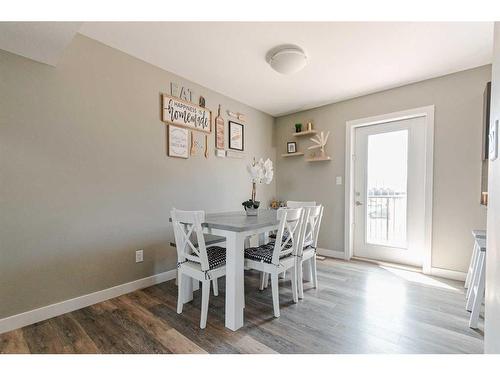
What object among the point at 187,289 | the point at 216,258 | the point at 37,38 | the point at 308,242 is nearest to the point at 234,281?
the point at 216,258

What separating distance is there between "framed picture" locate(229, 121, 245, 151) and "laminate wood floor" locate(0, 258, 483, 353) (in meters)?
1.93

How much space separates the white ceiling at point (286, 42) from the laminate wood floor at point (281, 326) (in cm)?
198

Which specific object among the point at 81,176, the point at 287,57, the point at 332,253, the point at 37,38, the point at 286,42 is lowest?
the point at 332,253

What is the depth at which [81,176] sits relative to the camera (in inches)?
74.6

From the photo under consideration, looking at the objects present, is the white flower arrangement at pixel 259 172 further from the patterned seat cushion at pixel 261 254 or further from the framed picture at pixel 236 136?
the framed picture at pixel 236 136

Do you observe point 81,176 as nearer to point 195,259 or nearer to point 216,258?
point 195,259

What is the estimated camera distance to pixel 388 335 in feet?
5.00

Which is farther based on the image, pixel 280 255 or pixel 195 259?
pixel 280 255

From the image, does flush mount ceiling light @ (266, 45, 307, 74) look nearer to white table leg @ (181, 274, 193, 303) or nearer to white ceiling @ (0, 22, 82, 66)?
white ceiling @ (0, 22, 82, 66)

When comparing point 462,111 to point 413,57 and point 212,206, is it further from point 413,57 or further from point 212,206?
point 212,206

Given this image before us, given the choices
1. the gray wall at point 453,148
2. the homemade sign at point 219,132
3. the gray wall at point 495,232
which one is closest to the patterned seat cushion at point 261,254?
the gray wall at point 495,232

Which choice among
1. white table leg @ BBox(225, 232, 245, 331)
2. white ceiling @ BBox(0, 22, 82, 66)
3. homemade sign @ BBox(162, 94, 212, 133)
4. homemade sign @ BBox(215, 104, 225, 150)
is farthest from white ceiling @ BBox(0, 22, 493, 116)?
white table leg @ BBox(225, 232, 245, 331)

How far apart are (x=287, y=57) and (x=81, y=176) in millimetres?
2066
